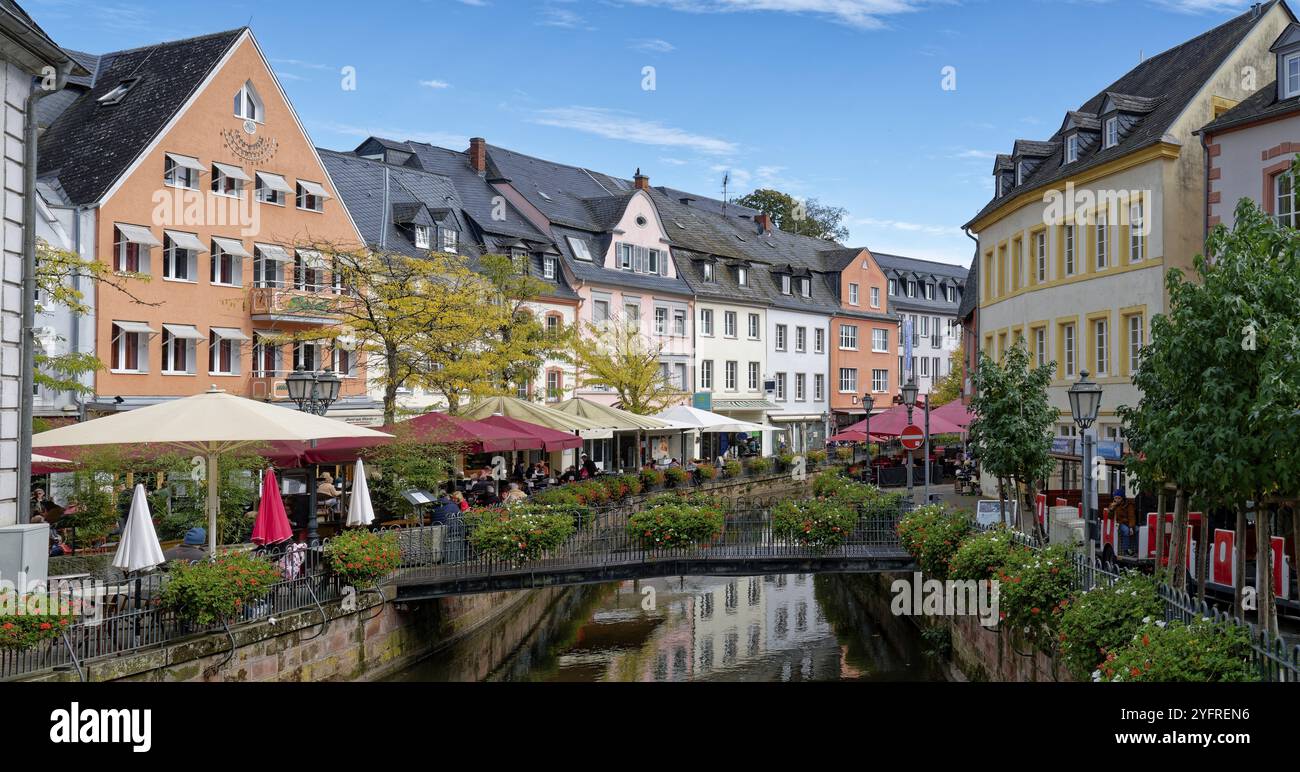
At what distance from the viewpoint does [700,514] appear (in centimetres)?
1934

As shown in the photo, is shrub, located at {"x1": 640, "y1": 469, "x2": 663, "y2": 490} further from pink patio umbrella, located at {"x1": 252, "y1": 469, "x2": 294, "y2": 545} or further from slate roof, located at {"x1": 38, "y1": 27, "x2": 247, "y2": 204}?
pink patio umbrella, located at {"x1": 252, "y1": 469, "x2": 294, "y2": 545}

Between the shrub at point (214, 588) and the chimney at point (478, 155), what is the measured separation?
3790 centimetres

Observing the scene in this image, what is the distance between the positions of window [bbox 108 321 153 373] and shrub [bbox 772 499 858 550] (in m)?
19.2

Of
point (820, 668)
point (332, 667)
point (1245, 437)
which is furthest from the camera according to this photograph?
point (820, 668)

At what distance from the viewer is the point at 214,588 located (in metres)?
14.1

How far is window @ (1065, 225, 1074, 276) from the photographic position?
30.1 metres

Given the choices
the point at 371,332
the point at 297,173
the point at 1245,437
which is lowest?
the point at 1245,437

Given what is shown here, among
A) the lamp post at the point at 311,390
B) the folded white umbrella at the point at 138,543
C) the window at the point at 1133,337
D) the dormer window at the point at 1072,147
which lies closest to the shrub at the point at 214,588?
the folded white umbrella at the point at 138,543

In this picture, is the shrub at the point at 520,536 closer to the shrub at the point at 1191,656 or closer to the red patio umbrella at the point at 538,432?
the red patio umbrella at the point at 538,432

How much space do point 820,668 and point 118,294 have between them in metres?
20.8

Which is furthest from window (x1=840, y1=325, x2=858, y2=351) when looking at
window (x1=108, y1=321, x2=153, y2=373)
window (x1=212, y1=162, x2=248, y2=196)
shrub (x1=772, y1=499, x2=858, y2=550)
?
shrub (x1=772, y1=499, x2=858, y2=550)
